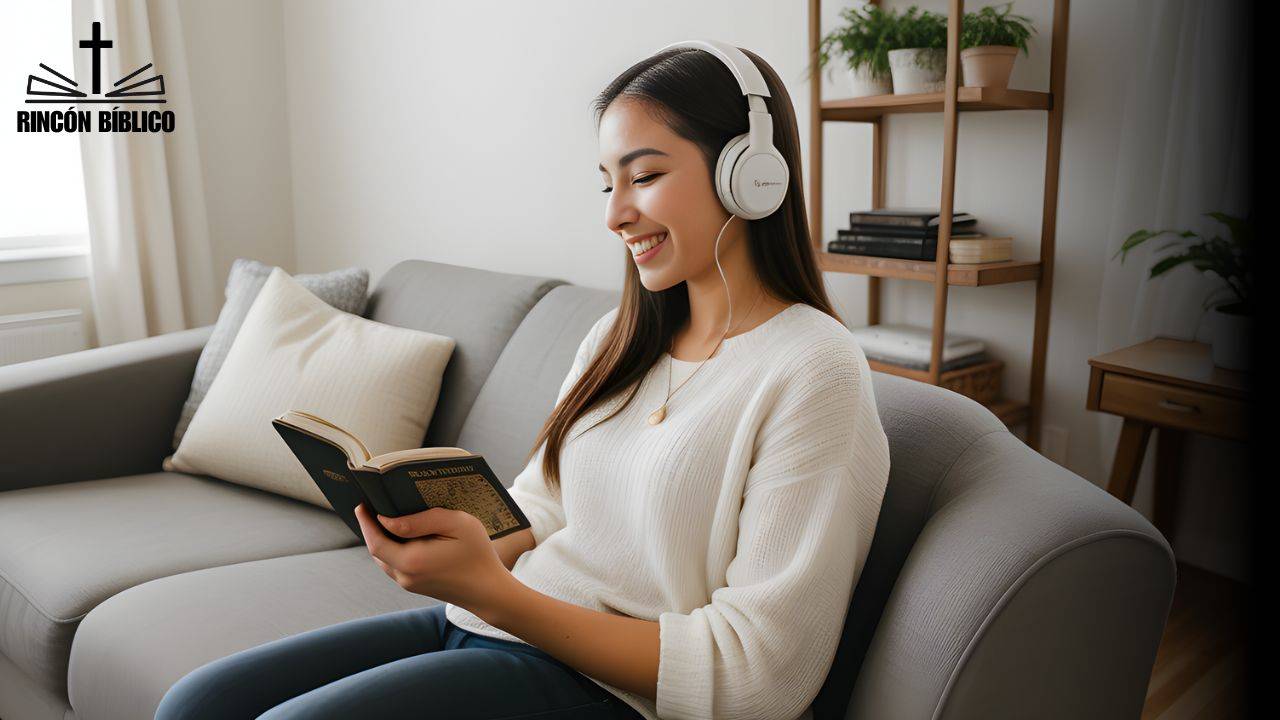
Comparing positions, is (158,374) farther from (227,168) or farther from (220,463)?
(227,168)

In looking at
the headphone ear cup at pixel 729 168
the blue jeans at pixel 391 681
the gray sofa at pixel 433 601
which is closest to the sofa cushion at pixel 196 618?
the gray sofa at pixel 433 601

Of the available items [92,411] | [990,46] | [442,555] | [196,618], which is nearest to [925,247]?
[990,46]

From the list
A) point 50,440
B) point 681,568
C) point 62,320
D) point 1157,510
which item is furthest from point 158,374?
point 1157,510

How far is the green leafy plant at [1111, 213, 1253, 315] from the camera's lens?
1552 mm

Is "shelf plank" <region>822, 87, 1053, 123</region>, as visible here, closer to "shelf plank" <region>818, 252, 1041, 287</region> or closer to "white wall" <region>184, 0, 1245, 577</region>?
"white wall" <region>184, 0, 1245, 577</region>

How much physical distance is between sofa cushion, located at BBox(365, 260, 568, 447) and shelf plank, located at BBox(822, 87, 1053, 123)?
738 mm

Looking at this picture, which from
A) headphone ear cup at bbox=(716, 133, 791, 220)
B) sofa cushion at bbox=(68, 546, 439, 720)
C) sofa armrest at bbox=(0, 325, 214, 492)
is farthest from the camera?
sofa armrest at bbox=(0, 325, 214, 492)

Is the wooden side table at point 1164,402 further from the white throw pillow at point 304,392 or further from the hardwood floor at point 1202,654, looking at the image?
the white throw pillow at point 304,392

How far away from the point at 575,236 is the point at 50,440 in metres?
1.29

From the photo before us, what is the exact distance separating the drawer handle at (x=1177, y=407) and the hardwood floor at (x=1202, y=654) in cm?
37

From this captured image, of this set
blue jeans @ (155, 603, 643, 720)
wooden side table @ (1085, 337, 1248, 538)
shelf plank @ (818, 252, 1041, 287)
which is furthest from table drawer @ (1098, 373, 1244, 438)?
blue jeans @ (155, 603, 643, 720)

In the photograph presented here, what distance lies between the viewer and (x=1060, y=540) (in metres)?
0.89

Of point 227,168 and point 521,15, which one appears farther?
point 227,168

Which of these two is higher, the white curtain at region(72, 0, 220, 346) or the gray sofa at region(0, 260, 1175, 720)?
the white curtain at region(72, 0, 220, 346)
